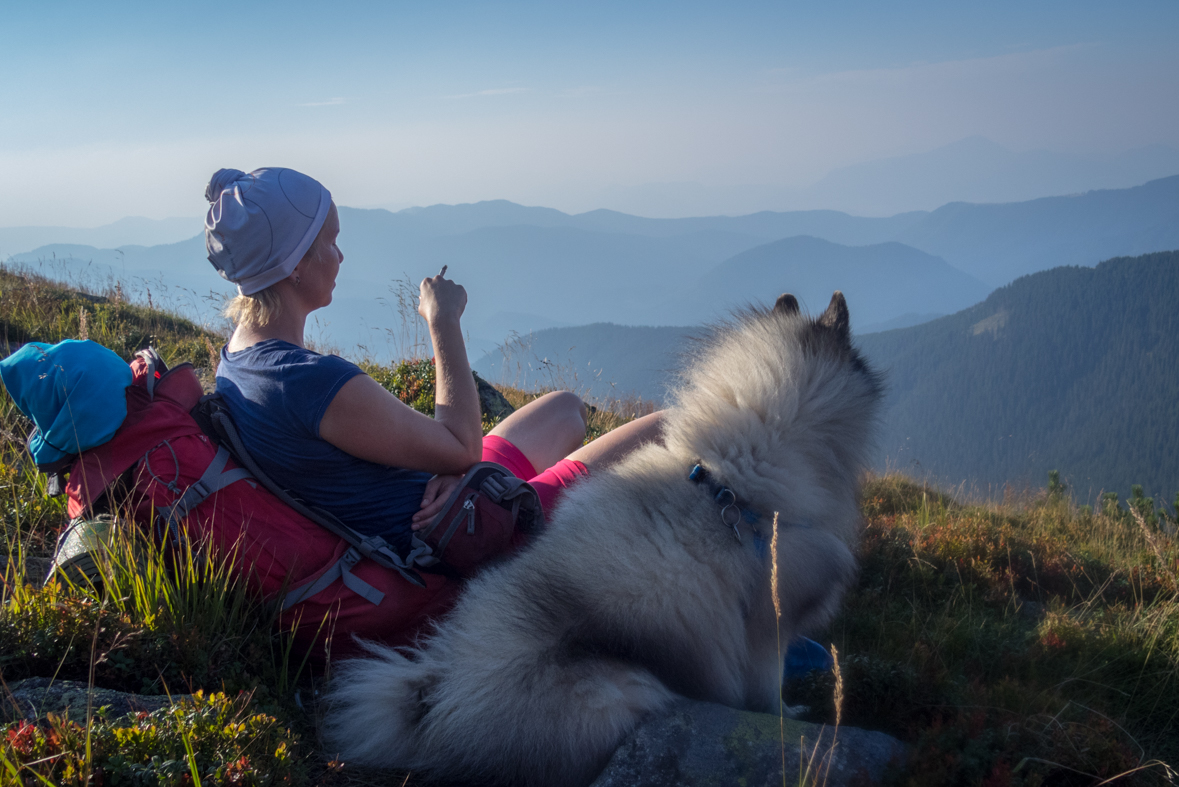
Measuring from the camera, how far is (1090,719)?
8.91 ft

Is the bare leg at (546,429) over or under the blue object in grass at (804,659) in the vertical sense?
over

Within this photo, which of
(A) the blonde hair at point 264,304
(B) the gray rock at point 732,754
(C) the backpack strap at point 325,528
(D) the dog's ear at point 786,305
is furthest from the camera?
(D) the dog's ear at point 786,305

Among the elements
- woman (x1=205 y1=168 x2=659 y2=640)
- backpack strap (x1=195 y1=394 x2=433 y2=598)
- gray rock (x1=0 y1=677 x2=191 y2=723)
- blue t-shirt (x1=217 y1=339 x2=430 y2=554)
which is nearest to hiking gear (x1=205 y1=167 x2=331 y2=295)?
woman (x1=205 y1=168 x2=659 y2=640)

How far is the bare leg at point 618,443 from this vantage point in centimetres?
341

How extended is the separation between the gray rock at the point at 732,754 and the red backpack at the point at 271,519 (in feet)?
3.01

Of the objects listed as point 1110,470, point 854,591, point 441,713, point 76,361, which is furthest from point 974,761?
point 1110,470

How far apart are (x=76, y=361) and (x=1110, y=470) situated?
110m

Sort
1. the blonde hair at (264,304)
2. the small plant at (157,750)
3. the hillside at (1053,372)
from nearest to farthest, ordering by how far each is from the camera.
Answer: the small plant at (157,750)
the blonde hair at (264,304)
the hillside at (1053,372)

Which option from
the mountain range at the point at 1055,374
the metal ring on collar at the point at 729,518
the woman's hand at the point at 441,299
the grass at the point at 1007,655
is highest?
the woman's hand at the point at 441,299

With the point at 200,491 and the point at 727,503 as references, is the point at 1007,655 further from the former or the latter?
the point at 200,491

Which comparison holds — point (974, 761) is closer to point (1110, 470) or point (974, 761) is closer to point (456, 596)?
point (456, 596)

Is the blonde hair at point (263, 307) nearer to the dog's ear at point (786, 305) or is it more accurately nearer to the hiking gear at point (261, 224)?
the hiking gear at point (261, 224)

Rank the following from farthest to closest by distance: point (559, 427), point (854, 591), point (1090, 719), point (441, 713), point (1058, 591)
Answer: point (1058, 591)
point (854, 591)
point (559, 427)
point (1090, 719)
point (441, 713)

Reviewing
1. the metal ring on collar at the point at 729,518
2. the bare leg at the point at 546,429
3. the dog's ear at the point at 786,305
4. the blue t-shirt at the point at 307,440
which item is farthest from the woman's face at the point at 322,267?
the dog's ear at the point at 786,305
